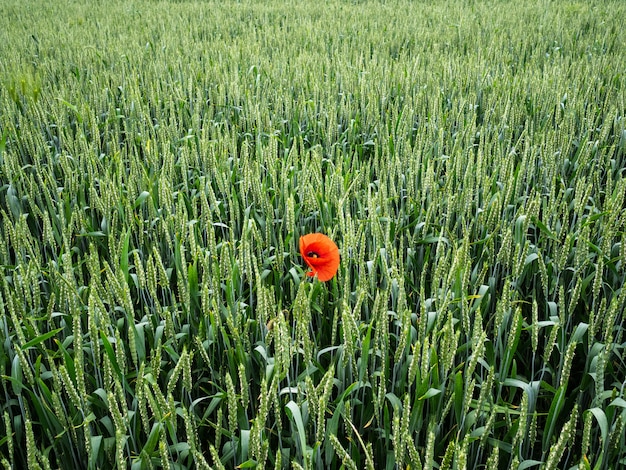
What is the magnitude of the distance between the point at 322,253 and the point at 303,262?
0.29m

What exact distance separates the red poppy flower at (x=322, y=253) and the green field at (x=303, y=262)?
0.16 ft

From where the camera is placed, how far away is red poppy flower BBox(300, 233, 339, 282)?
138 centimetres

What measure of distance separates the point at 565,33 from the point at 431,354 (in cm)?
485

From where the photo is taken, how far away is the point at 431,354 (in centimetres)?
115

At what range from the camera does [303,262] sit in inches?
67.0

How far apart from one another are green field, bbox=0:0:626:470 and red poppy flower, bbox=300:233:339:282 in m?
0.05

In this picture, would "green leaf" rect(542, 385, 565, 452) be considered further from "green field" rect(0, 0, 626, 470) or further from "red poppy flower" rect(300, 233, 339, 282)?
"red poppy flower" rect(300, 233, 339, 282)

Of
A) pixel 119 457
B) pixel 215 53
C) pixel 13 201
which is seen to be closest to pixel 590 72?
pixel 215 53

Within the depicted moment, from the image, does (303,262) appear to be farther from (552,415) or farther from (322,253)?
(552,415)

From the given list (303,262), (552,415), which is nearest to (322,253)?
(303,262)

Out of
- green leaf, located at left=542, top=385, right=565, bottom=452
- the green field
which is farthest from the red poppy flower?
green leaf, located at left=542, top=385, right=565, bottom=452

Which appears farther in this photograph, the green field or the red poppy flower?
the red poppy flower

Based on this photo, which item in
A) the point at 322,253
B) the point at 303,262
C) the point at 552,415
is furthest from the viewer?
the point at 303,262

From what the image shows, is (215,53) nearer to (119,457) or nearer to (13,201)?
(13,201)
